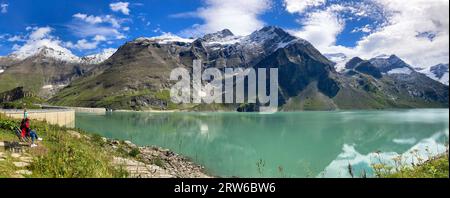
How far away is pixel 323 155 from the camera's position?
55.3 m

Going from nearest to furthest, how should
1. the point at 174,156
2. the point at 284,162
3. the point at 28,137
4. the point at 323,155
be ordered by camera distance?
the point at 28,137
the point at 174,156
the point at 284,162
the point at 323,155

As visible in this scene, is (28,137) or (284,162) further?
(284,162)

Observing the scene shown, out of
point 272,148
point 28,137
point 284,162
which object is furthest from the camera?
point 272,148

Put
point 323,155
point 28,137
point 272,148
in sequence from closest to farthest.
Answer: point 28,137, point 323,155, point 272,148
